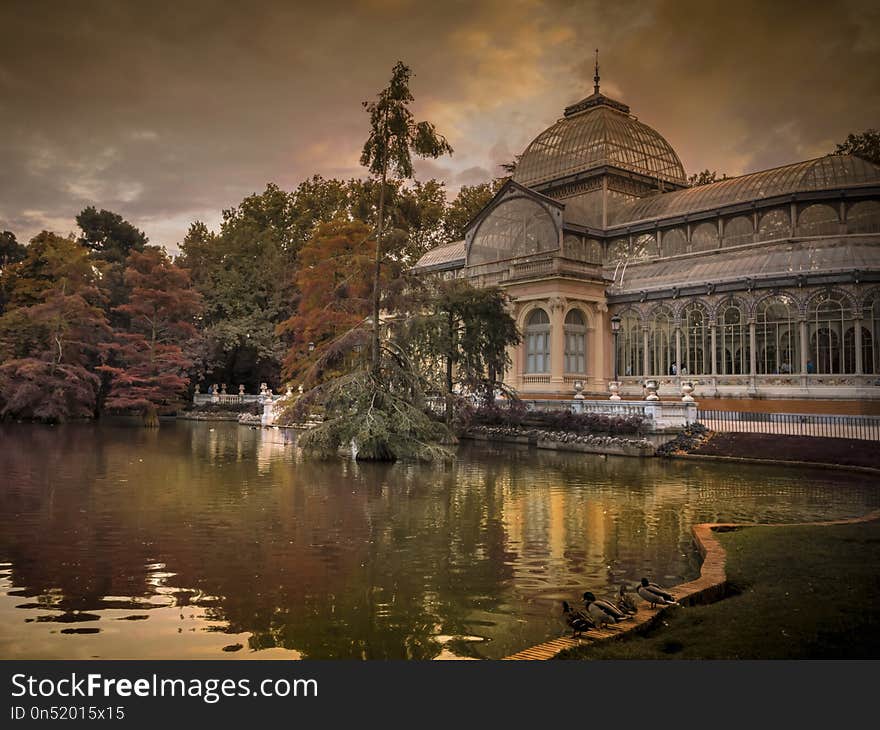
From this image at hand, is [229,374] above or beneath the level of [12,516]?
above

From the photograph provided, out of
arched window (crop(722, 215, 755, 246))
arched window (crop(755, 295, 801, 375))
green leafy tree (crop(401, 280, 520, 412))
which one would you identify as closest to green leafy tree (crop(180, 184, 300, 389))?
green leafy tree (crop(401, 280, 520, 412))

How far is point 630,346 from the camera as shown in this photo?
3500cm

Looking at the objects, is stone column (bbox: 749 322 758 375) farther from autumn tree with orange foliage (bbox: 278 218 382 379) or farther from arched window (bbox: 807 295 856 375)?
autumn tree with orange foliage (bbox: 278 218 382 379)

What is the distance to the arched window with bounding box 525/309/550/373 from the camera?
34.6 metres

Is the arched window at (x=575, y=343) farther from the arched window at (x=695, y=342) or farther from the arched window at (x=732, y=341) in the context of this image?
the arched window at (x=732, y=341)

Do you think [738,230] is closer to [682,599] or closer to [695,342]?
[695,342]

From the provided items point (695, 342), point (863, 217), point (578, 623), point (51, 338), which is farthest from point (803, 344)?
Answer: point (51, 338)

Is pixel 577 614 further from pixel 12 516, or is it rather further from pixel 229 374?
pixel 229 374

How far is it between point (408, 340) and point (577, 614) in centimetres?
1932

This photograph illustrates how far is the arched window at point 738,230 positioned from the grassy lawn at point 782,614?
27727mm

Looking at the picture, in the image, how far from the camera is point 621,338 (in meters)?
35.5

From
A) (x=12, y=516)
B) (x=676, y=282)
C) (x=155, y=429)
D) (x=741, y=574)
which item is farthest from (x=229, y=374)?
(x=741, y=574)

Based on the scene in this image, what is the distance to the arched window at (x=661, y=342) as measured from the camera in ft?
109

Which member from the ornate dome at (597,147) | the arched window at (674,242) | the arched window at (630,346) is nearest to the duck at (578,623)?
the arched window at (630,346)
